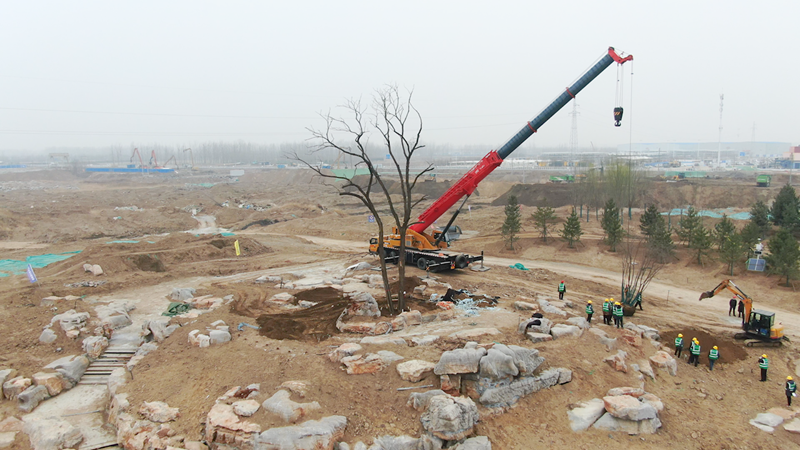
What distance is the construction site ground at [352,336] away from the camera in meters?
11.8

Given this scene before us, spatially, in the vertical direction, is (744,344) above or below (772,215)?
below

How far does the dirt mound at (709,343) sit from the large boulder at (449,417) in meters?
10.9

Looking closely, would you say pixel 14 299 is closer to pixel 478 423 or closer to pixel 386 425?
pixel 386 425

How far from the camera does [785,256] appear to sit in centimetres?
2544

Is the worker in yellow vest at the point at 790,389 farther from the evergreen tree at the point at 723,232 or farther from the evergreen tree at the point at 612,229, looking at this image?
the evergreen tree at the point at 612,229

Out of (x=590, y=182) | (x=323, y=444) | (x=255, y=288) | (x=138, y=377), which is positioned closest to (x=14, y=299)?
(x=255, y=288)

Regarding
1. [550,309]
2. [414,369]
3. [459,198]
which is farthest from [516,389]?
[459,198]

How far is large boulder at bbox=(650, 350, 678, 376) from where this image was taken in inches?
596

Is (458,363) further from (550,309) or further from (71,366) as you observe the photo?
(71,366)

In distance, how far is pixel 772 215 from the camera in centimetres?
3962

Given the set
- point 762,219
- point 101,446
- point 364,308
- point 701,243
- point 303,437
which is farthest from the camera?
point 762,219

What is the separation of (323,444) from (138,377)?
6.94m

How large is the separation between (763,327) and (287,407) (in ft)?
60.6

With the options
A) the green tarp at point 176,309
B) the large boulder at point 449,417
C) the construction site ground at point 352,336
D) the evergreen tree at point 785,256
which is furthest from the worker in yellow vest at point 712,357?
the green tarp at point 176,309
